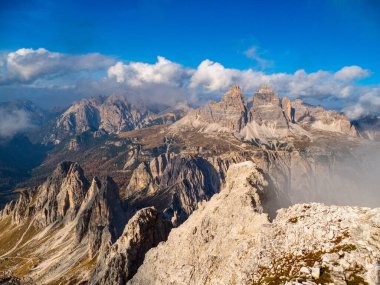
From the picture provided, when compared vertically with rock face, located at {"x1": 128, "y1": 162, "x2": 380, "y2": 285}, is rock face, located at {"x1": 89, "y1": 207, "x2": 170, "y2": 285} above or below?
below

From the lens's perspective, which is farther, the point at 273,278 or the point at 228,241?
the point at 228,241

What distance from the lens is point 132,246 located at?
118562 mm

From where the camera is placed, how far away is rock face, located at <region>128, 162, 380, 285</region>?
47500 millimetres

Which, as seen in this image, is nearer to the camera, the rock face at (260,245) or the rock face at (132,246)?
the rock face at (260,245)

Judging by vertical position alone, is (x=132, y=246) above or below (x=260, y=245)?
below

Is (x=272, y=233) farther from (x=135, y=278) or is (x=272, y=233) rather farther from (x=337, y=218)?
(x=135, y=278)

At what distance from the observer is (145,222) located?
12688 cm

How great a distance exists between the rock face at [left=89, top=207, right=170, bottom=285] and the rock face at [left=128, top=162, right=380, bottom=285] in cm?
2318

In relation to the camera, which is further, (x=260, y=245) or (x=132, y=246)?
(x=132, y=246)

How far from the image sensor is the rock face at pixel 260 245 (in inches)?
1870

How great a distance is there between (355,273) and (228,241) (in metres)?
29.4

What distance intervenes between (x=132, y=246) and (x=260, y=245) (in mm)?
67354

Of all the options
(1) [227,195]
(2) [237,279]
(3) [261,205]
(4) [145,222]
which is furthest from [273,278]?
(4) [145,222]

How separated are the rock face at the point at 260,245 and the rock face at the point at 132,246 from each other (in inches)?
913
